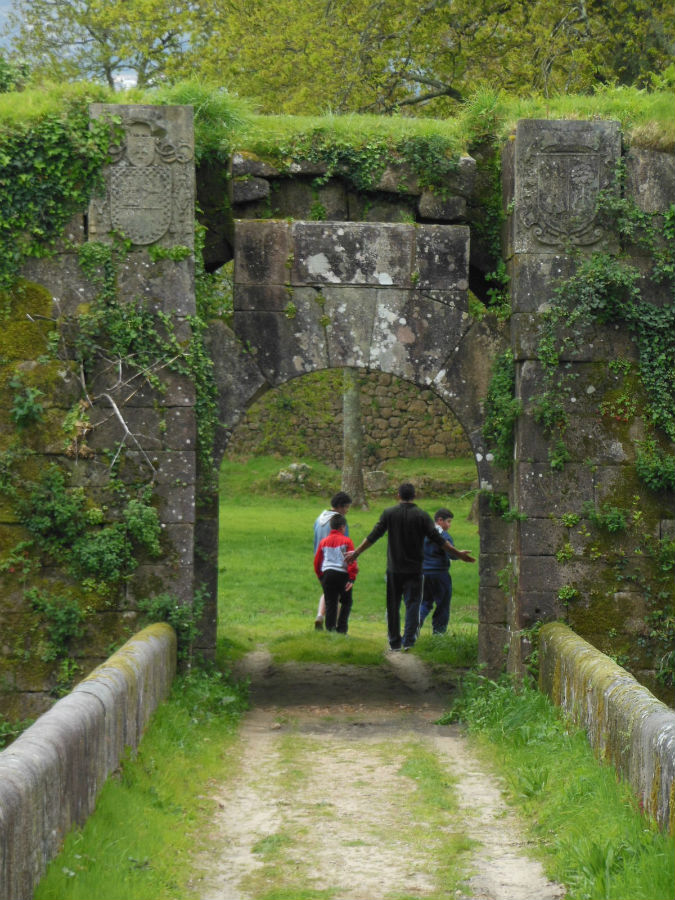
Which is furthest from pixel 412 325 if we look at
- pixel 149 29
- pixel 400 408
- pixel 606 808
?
pixel 400 408

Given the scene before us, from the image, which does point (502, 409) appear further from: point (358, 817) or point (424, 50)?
point (424, 50)

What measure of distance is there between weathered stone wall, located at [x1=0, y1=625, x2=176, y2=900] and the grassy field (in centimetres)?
432

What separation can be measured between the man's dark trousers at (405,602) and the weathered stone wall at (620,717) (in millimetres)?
3082

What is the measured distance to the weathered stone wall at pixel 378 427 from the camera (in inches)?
1008

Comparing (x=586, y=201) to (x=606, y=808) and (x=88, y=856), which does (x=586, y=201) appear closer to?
(x=606, y=808)

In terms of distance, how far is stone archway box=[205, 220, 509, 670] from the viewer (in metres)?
9.01

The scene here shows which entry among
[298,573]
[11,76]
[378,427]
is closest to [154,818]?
[11,76]

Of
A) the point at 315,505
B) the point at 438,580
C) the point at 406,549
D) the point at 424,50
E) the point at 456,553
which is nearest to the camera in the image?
the point at 456,553

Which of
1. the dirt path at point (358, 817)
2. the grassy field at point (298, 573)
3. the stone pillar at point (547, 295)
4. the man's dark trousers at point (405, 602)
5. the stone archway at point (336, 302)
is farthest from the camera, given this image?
the grassy field at point (298, 573)

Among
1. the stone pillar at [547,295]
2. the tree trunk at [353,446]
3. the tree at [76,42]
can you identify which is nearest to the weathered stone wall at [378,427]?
the tree trunk at [353,446]

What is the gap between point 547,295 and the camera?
8734mm

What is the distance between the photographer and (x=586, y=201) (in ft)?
28.5

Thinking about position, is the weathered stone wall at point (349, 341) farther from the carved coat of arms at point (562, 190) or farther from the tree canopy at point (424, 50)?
the tree canopy at point (424, 50)

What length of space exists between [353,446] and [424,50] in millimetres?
7299
